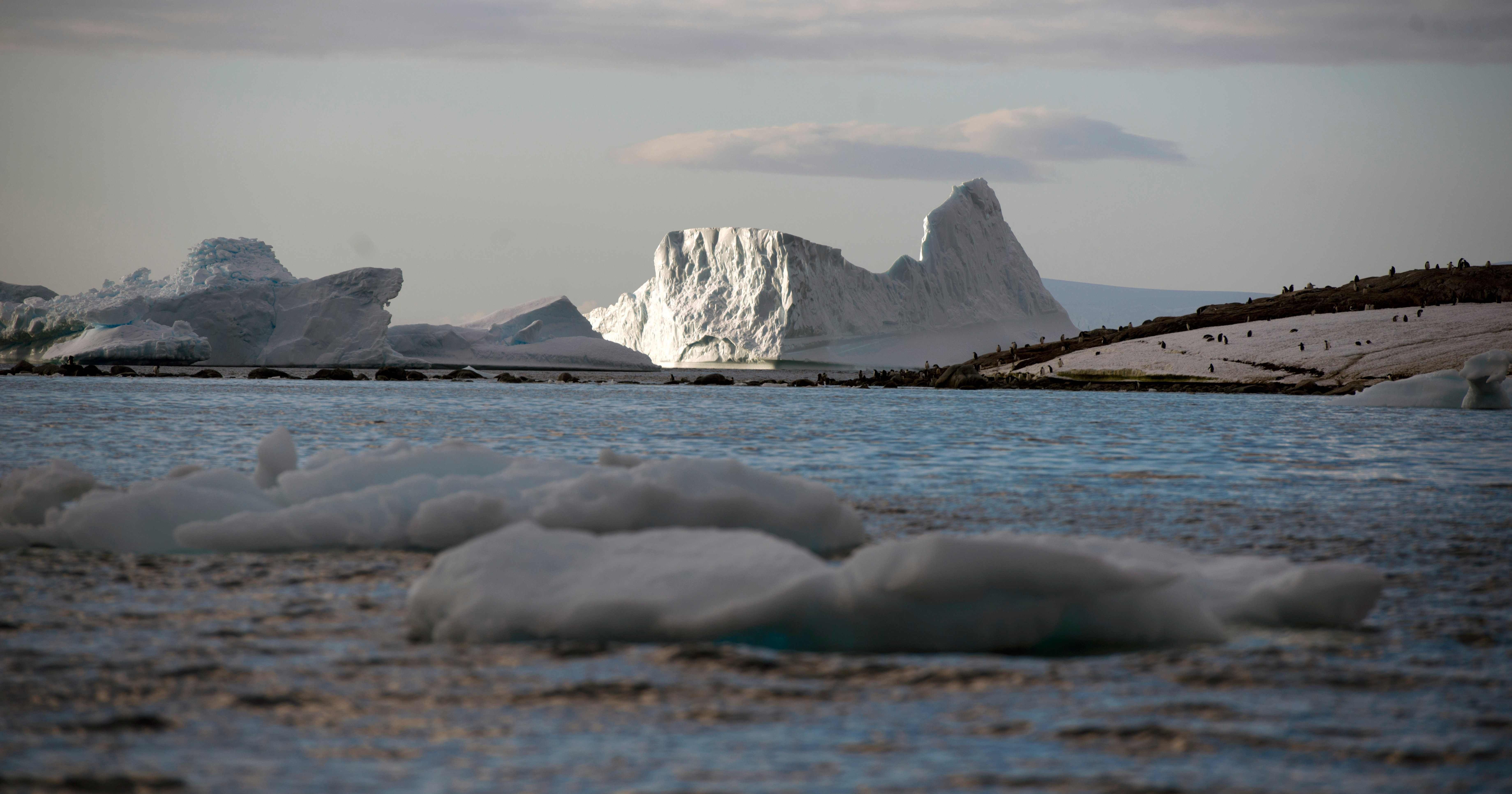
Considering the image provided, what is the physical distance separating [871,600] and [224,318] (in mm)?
83229

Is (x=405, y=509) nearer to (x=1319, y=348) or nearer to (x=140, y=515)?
(x=140, y=515)

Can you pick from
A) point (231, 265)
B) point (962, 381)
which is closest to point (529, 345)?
point (231, 265)

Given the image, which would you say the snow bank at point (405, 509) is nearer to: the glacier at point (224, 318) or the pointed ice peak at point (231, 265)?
the glacier at point (224, 318)

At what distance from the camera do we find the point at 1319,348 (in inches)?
2386

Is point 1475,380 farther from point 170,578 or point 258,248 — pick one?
point 258,248

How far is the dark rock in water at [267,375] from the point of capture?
213 feet

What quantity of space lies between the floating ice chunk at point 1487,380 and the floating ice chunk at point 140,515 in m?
32.1

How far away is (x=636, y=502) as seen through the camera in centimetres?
737

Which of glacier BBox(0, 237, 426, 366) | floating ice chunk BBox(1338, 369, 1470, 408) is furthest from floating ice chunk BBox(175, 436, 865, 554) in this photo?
glacier BBox(0, 237, 426, 366)

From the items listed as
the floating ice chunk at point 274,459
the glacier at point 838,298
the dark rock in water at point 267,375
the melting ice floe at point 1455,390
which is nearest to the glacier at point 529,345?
the glacier at point 838,298

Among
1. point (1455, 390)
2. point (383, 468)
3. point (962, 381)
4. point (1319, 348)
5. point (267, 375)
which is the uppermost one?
point (267, 375)

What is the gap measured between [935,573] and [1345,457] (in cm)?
1392

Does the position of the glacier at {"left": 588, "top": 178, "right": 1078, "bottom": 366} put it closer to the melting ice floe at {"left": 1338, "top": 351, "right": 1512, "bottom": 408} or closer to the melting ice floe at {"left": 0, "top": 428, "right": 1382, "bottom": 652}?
the melting ice floe at {"left": 1338, "top": 351, "right": 1512, "bottom": 408}

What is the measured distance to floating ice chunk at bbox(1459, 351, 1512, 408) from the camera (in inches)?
1238
